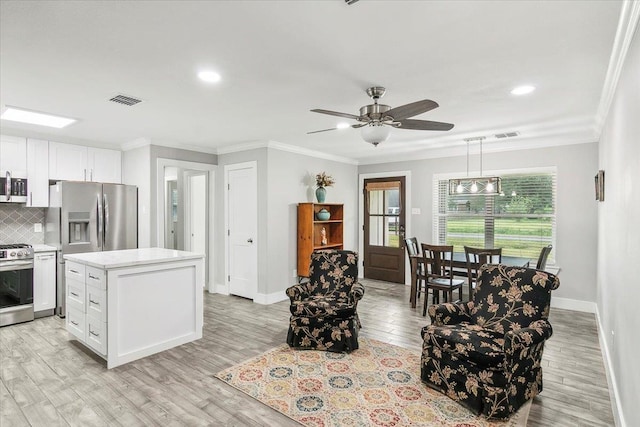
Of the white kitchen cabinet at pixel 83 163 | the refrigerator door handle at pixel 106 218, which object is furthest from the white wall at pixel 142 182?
the refrigerator door handle at pixel 106 218

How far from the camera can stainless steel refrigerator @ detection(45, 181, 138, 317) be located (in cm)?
467

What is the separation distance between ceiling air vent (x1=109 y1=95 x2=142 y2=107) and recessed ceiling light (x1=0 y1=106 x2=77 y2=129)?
1128 mm

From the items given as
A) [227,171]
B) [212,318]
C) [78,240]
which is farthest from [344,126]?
[78,240]

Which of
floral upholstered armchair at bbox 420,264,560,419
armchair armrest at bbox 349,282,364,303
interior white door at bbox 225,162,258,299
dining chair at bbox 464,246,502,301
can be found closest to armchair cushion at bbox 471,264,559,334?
floral upholstered armchair at bbox 420,264,560,419

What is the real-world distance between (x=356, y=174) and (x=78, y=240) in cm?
508

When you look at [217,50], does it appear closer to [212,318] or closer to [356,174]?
[212,318]

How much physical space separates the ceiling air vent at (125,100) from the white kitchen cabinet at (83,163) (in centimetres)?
229

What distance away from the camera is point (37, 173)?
473cm

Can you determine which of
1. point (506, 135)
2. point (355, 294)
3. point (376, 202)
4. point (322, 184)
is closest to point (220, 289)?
point (322, 184)

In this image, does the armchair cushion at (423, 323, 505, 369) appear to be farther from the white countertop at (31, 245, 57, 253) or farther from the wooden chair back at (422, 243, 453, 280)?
the white countertop at (31, 245, 57, 253)

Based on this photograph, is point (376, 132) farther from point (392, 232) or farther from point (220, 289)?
point (220, 289)

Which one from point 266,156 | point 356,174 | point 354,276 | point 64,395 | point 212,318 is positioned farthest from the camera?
point 356,174

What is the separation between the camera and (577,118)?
4062 mm

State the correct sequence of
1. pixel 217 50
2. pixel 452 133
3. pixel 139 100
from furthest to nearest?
pixel 452 133 < pixel 139 100 < pixel 217 50
